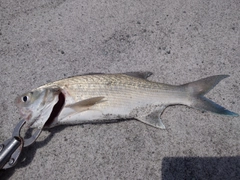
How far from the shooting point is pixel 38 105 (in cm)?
214

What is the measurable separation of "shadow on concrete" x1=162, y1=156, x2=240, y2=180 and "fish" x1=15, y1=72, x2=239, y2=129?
0.41 metres

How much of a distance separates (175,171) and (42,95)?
1518 millimetres

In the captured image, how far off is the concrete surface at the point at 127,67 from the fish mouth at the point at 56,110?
20 cm

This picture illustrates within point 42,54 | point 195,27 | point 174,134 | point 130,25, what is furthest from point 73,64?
point 195,27

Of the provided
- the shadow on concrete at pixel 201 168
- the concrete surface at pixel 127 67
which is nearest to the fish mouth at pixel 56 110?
the concrete surface at pixel 127 67

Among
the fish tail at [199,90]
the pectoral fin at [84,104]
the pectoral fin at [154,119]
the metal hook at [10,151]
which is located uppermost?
the pectoral fin at [84,104]

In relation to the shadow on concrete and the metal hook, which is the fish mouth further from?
the shadow on concrete

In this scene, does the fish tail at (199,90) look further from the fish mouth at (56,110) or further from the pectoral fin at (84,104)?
the fish mouth at (56,110)

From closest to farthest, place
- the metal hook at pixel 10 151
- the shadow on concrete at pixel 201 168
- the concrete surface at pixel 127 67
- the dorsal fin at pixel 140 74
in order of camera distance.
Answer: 1. the metal hook at pixel 10 151
2. the shadow on concrete at pixel 201 168
3. the concrete surface at pixel 127 67
4. the dorsal fin at pixel 140 74

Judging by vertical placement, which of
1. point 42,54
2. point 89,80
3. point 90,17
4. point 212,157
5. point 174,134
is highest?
point 90,17

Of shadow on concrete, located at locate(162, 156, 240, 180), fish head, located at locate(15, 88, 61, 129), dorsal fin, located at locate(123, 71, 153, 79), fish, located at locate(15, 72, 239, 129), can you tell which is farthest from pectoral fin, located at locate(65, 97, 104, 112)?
shadow on concrete, located at locate(162, 156, 240, 180)

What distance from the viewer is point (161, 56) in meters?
2.70

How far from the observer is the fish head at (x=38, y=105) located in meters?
2.13

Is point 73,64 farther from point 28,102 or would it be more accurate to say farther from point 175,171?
point 175,171
